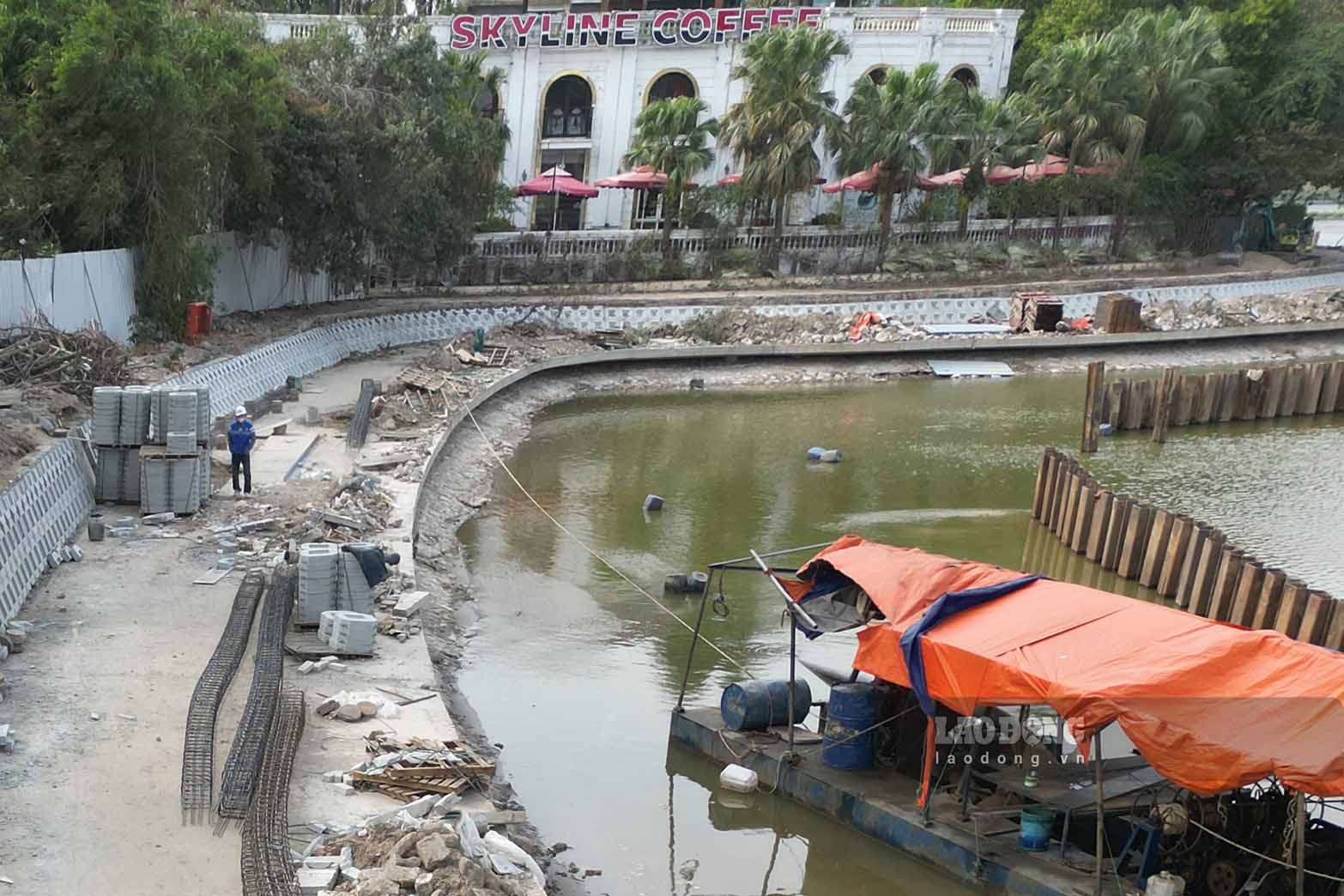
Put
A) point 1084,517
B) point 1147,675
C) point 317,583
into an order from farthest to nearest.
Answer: point 1084,517 < point 317,583 < point 1147,675

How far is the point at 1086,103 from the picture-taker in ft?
197

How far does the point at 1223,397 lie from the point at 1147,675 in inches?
1252

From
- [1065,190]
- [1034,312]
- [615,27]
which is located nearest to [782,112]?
[615,27]

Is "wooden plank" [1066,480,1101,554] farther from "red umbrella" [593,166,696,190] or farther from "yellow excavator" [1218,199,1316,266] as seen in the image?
"yellow excavator" [1218,199,1316,266]

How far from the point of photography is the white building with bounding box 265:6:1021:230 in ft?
199

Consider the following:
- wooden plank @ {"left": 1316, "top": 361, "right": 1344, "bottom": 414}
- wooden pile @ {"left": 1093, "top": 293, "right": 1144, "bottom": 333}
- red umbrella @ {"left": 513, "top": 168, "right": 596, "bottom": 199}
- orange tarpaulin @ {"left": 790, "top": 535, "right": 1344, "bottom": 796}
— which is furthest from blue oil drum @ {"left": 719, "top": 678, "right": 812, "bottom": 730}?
red umbrella @ {"left": 513, "top": 168, "right": 596, "bottom": 199}

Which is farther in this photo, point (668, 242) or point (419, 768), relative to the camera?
point (668, 242)

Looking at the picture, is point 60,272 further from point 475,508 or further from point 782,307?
point 782,307

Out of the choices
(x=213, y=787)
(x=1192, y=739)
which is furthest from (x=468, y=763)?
(x=1192, y=739)

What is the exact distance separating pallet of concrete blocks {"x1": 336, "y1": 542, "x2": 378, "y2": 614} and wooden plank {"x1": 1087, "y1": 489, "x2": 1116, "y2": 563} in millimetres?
14790

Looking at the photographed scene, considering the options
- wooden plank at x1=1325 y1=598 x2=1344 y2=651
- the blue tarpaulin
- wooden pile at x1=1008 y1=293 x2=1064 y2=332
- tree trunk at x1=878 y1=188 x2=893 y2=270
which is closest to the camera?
the blue tarpaulin

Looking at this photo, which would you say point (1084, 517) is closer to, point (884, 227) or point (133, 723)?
point (133, 723)

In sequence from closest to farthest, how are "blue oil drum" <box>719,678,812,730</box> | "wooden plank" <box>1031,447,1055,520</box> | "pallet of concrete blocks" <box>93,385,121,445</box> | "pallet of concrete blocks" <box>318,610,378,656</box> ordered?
"blue oil drum" <box>719,678,812,730</box>, "pallet of concrete blocks" <box>318,610,378,656</box>, "pallet of concrete blocks" <box>93,385,121,445</box>, "wooden plank" <box>1031,447,1055,520</box>

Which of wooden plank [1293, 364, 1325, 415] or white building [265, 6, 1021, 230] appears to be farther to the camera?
white building [265, 6, 1021, 230]
